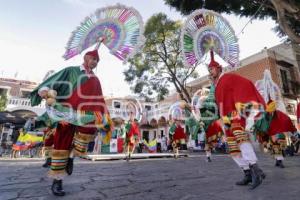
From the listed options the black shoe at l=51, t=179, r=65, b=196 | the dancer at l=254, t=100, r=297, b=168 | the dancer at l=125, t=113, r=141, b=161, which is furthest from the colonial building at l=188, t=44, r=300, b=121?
the black shoe at l=51, t=179, r=65, b=196

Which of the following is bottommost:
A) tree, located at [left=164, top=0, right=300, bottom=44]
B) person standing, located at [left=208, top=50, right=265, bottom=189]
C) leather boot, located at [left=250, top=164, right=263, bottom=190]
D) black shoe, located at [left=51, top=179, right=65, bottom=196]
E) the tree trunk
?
black shoe, located at [left=51, top=179, right=65, bottom=196]

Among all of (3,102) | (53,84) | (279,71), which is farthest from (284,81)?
(3,102)

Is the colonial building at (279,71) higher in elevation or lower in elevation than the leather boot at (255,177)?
A: higher

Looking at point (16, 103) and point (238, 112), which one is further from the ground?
point (16, 103)

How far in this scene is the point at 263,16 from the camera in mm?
8305

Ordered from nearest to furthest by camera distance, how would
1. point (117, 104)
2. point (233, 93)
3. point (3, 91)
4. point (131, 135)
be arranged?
point (233, 93) < point (131, 135) < point (3, 91) < point (117, 104)

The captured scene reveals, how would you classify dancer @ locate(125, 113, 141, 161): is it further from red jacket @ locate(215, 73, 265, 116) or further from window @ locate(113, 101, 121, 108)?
window @ locate(113, 101, 121, 108)

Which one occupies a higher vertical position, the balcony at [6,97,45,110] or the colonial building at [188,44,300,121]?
the colonial building at [188,44,300,121]

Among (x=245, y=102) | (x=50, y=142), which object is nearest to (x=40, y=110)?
(x=50, y=142)

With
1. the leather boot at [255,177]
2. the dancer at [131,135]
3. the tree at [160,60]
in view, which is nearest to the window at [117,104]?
the tree at [160,60]

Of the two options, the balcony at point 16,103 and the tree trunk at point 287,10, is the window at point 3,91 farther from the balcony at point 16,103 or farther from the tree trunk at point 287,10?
the tree trunk at point 287,10

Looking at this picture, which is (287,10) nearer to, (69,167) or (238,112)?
(238,112)

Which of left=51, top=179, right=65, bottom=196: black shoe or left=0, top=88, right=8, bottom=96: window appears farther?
left=0, top=88, right=8, bottom=96: window

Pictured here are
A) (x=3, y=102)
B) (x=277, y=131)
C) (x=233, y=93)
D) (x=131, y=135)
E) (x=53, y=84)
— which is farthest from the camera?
(x=3, y=102)
